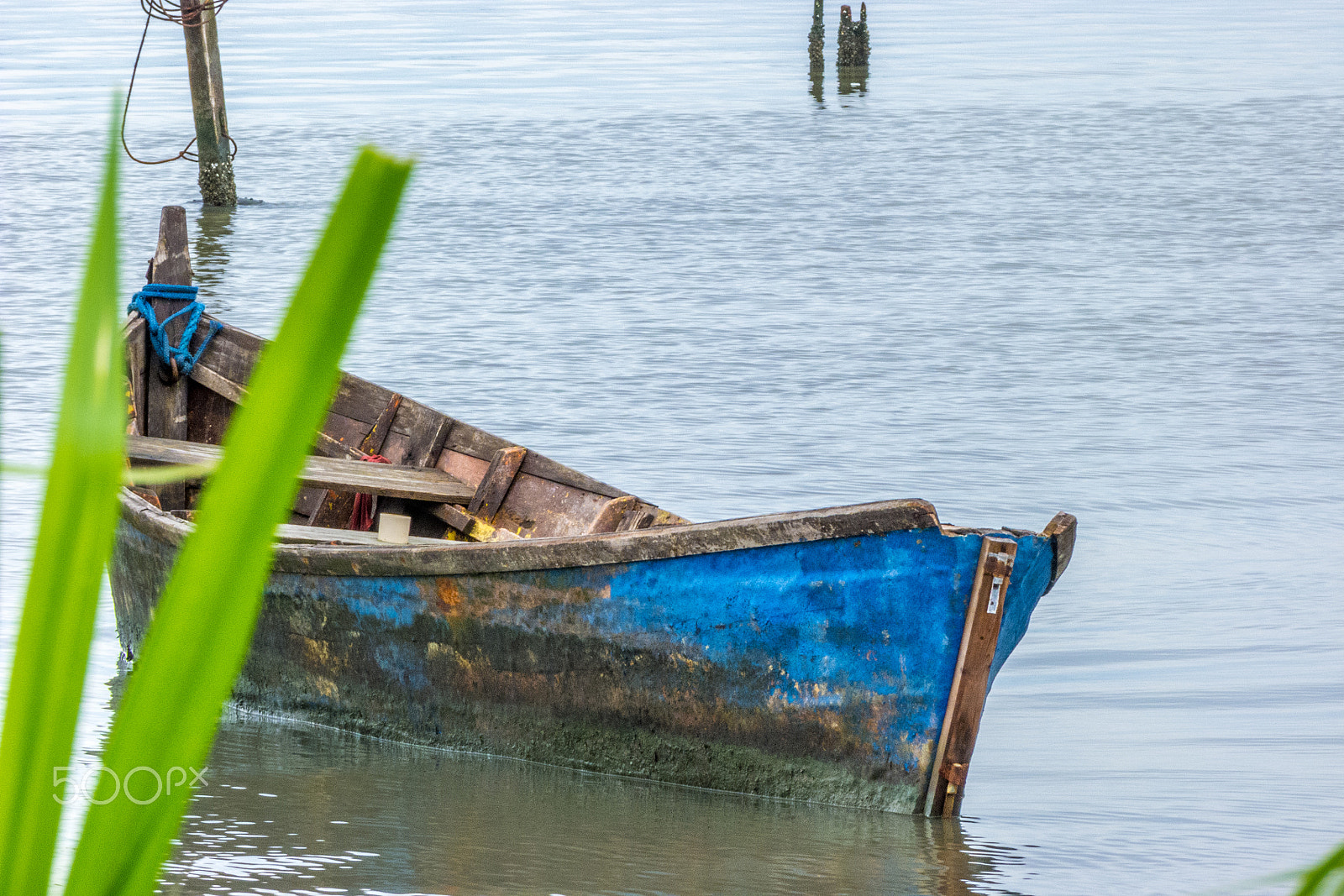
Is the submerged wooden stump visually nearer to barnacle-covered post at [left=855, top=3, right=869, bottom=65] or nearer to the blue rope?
barnacle-covered post at [left=855, top=3, right=869, bottom=65]

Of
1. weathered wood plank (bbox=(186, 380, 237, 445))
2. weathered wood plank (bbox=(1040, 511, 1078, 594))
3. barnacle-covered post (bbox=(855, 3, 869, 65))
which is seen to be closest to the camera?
weathered wood plank (bbox=(1040, 511, 1078, 594))

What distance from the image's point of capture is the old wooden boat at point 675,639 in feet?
16.5

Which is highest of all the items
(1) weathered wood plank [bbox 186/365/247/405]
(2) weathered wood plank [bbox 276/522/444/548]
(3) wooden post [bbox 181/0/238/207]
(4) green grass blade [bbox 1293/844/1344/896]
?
(3) wooden post [bbox 181/0/238/207]

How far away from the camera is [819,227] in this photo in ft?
72.7

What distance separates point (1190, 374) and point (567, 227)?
1047 cm

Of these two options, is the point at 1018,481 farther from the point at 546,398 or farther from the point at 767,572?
the point at 767,572

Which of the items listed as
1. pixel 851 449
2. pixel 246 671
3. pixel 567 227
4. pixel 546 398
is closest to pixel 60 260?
pixel 567 227

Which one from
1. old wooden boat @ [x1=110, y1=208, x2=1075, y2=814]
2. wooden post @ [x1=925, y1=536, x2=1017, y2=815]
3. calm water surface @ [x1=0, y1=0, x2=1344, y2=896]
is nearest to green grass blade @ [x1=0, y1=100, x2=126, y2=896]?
calm water surface @ [x1=0, y1=0, x2=1344, y2=896]

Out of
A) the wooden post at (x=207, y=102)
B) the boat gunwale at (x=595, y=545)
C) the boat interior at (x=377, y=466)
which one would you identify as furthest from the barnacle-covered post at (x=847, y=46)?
the boat gunwale at (x=595, y=545)

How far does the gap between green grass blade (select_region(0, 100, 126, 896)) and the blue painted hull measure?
4.61 meters

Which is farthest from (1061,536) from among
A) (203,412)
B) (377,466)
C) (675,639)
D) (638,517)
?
(203,412)

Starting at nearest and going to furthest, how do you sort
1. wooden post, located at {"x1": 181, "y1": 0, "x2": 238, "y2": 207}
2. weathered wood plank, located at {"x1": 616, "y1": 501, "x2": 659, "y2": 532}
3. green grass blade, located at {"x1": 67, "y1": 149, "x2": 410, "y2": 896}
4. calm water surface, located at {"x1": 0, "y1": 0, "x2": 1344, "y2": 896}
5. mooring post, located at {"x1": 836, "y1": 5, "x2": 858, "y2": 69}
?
green grass blade, located at {"x1": 67, "y1": 149, "x2": 410, "y2": 896}, calm water surface, located at {"x1": 0, "y1": 0, "x2": 1344, "y2": 896}, weathered wood plank, located at {"x1": 616, "y1": 501, "x2": 659, "y2": 532}, wooden post, located at {"x1": 181, "y1": 0, "x2": 238, "y2": 207}, mooring post, located at {"x1": 836, "y1": 5, "x2": 858, "y2": 69}

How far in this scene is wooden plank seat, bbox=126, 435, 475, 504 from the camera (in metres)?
7.09

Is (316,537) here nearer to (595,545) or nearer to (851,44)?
(595,545)
